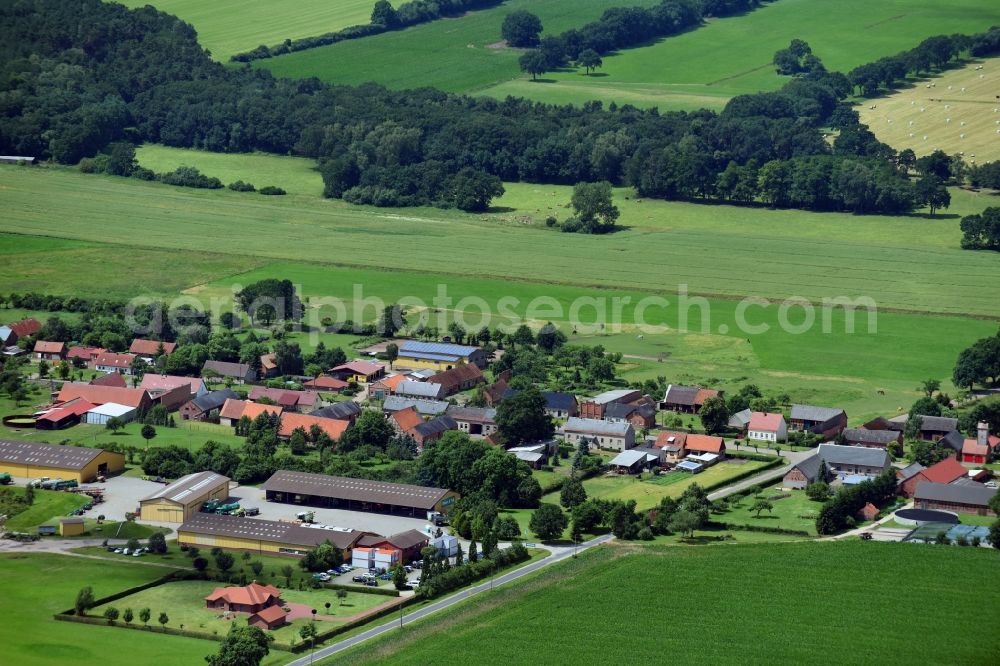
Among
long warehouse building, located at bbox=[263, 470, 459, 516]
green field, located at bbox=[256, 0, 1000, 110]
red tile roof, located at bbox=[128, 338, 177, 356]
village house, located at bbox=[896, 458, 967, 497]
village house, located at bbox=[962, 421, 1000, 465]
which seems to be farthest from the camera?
green field, located at bbox=[256, 0, 1000, 110]

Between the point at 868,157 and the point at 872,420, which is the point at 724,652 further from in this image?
the point at 868,157

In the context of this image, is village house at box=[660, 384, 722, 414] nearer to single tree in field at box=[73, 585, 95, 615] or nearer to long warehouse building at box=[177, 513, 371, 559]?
long warehouse building at box=[177, 513, 371, 559]

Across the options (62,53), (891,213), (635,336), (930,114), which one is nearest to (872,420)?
(635,336)

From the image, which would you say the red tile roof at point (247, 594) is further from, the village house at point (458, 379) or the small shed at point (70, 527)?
the village house at point (458, 379)

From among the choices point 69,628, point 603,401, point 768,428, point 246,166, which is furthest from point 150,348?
point 246,166

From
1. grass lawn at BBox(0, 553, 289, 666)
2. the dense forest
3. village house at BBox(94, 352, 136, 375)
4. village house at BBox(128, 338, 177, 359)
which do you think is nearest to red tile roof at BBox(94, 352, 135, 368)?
village house at BBox(94, 352, 136, 375)
